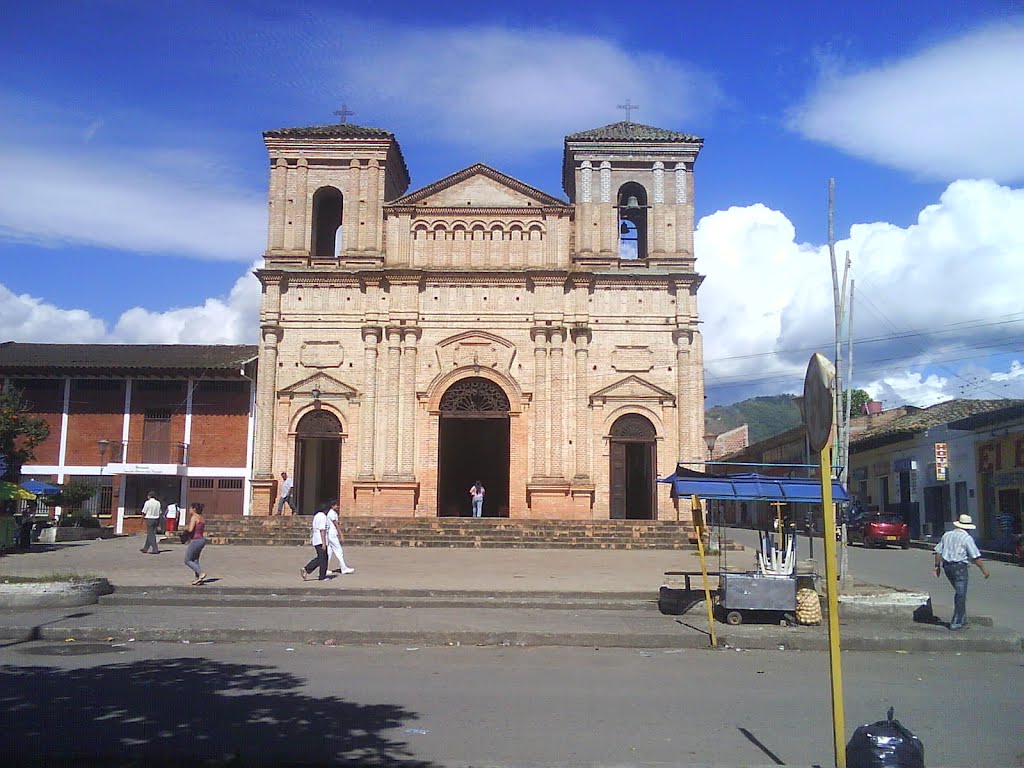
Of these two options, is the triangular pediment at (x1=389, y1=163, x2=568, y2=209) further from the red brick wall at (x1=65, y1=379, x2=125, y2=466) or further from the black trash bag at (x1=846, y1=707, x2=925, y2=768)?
the black trash bag at (x1=846, y1=707, x2=925, y2=768)

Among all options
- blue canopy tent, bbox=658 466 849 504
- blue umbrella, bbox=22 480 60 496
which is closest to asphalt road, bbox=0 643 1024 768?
blue canopy tent, bbox=658 466 849 504

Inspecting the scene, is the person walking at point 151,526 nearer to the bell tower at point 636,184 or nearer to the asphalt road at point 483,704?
the asphalt road at point 483,704

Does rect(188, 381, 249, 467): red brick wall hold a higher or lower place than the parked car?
higher

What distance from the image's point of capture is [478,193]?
103 feet

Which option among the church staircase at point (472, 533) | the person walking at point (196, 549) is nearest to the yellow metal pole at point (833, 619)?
the person walking at point (196, 549)

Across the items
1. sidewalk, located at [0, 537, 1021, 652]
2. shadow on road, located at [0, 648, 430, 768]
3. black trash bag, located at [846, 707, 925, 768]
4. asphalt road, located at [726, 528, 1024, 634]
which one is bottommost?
asphalt road, located at [726, 528, 1024, 634]

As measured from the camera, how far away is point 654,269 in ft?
99.9

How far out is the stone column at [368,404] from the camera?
29531 millimetres

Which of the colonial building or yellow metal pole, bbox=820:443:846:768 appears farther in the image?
the colonial building

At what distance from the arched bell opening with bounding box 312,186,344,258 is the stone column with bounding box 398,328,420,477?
18.0ft

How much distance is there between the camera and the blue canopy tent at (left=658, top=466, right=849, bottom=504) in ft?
39.5

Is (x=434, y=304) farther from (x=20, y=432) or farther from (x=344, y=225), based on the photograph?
(x=20, y=432)

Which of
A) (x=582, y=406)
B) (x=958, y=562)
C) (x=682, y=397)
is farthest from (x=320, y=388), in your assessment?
(x=958, y=562)

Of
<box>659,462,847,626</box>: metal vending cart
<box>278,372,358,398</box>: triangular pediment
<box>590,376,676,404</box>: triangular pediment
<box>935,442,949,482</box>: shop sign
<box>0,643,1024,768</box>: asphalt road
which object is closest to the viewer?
<box>0,643,1024,768</box>: asphalt road
